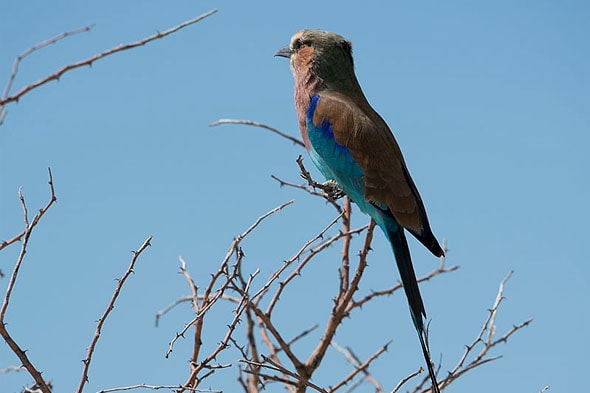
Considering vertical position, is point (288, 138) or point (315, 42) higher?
point (315, 42)

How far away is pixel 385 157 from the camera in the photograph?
329 centimetres

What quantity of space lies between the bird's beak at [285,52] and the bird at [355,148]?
0.40ft

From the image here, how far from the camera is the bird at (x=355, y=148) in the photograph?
3.12 metres

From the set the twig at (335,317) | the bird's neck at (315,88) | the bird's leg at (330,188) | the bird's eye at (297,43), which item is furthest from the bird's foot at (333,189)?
the bird's eye at (297,43)

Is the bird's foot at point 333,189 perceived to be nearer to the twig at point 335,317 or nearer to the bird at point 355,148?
the bird at point 355,148

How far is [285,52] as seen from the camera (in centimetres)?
386

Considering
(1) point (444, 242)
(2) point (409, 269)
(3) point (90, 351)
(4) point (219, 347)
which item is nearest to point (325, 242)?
(2) point (409, 269)

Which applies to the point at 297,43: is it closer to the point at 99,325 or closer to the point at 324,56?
the point at 324,56

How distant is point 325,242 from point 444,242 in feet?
1.89

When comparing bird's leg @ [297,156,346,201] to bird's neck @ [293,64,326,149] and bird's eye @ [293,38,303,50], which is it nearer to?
bird's neck @ [293,64,326,149]

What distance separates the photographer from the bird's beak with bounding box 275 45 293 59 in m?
3.83

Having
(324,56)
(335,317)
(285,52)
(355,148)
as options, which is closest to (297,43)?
(285,52)

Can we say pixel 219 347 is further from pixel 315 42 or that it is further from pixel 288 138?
pixel 315 42

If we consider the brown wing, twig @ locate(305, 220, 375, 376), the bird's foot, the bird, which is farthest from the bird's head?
twig @ locate(305, 220, 375, 376)
